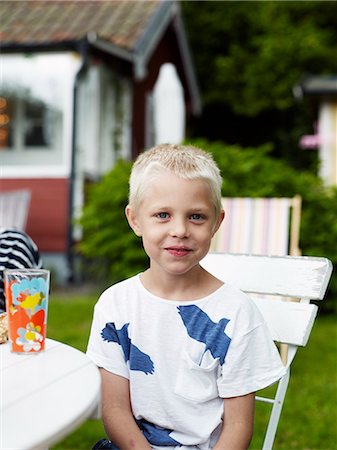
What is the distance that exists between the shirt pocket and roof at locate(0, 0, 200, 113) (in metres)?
7.46

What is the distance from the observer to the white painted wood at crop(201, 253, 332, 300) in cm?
222

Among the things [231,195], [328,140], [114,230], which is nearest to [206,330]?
[231,195]

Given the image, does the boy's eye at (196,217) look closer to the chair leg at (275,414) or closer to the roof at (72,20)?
the chair leg at (275,414)

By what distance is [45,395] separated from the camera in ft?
4.55

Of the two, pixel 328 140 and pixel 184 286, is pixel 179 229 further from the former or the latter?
pixel 328 140

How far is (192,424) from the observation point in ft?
6.09

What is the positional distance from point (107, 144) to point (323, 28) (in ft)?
39.0

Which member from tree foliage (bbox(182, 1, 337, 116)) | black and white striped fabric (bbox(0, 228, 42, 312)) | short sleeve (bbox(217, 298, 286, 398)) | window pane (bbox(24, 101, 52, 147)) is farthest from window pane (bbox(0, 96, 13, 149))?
tree foliage (bbox(182, 1, 337, 116))

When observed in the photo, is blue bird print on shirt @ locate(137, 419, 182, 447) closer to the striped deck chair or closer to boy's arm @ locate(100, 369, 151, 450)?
boy's arm @ locate(100, 369, 151, 450)

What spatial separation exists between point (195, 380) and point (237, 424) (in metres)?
0.14

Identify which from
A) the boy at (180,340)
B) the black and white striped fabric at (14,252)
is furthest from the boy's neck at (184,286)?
the black and white striped fabric at (14,252)

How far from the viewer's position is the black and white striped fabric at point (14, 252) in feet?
7.88

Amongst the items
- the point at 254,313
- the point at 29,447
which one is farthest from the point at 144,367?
the point at 29,447

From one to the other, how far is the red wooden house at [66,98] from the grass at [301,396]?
2662mm
